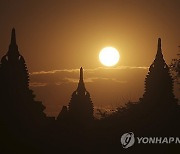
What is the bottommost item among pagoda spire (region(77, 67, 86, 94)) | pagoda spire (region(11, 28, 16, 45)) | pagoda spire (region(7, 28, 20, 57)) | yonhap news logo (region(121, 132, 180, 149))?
yonhap news logo (region(121, 132, 180, 149))

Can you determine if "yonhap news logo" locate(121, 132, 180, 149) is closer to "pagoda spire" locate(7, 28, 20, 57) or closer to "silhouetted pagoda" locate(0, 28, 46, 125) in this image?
"silhouetted pagoda" locate(0, 28, 46, 125)

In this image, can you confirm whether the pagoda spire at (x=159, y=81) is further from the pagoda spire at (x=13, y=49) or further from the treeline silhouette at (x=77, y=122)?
the pagoda spire at (x=13, y=49)

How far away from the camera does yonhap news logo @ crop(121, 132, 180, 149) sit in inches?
1726

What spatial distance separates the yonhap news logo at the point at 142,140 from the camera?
144 feet

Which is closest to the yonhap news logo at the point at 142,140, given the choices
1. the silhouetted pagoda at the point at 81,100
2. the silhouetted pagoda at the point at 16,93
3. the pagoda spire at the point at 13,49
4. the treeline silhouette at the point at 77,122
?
the treeline silhouette at the point at 77,122

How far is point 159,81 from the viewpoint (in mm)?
71750

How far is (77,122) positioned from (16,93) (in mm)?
10123

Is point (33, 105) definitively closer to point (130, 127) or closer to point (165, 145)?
point (130, 127)

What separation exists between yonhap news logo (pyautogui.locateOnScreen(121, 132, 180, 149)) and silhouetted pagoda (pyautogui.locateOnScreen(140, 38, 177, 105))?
927 inches

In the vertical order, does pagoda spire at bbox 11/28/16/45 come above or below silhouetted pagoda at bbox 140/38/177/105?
above

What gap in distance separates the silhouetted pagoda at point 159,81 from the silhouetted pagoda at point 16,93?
14.4 m

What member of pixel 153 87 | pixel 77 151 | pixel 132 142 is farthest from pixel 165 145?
pixel 153 87

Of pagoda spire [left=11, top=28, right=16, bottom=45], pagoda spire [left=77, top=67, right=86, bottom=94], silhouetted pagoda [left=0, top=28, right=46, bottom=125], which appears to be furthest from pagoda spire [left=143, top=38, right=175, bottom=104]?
pagoda spire [left=77, top=67, right=86, bottom=94]

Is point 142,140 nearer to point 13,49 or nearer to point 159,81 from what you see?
point 13,49
